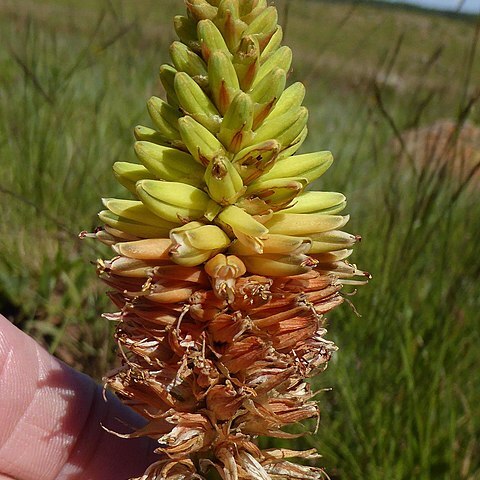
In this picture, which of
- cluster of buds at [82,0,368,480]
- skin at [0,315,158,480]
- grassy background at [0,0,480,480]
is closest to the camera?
cluster of buds at [82,0,368,480]

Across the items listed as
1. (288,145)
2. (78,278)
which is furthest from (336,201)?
(78,278)

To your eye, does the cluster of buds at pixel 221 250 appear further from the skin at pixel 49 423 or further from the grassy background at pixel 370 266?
the grassy background at pixel 370 266

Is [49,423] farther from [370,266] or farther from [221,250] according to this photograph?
[370,266]

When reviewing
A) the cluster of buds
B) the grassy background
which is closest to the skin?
the grassy background

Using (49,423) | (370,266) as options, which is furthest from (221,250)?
(370,266)

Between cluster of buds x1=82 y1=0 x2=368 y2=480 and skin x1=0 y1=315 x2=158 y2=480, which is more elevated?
cluster of buds x1=82 y1=0 x2=368 y2=480

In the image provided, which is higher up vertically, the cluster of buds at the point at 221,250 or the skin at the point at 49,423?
the cluster of buds at the point at 221,250

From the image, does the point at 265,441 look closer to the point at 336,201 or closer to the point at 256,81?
the point at 336,201

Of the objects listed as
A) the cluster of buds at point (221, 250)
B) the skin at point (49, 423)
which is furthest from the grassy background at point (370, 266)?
the cluster of buds at point (221, 250)

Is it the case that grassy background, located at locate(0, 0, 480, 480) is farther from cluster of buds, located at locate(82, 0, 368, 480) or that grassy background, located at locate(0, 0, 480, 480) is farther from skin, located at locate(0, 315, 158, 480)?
cluster of buds, located at locate(82, 0, 368, 480)
